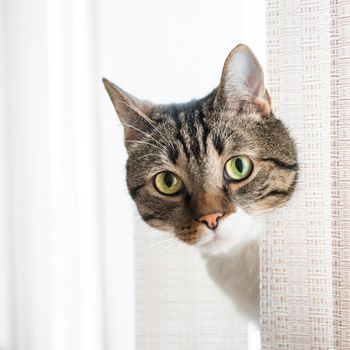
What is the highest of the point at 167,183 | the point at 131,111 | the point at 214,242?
the point at 131,111

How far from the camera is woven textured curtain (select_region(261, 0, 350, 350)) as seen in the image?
0.76m

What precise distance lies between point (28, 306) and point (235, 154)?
0.61 m

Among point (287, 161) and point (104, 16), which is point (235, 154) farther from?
point (104, 16)

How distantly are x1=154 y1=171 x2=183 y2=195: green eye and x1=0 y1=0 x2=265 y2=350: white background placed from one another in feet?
0.53

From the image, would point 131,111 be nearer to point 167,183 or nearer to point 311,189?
point 167,183

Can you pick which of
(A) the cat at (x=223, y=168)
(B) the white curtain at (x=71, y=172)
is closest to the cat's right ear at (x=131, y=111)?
(A) the cat at (x=223, y=168)

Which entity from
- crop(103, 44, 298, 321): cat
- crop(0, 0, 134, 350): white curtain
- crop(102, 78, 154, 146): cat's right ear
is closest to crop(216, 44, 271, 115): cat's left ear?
crop(103, 44, 298, 321): cat

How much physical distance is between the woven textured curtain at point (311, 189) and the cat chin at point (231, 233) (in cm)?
5

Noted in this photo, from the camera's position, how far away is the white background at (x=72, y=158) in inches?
42.4

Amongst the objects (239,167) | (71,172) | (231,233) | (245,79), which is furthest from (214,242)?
(71,172)

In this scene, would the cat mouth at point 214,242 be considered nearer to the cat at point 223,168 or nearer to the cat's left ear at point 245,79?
the cat at point 223,168

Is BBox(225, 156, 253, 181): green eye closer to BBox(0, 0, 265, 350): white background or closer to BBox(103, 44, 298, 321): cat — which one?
BBox(103, 44, 298, 321): cat

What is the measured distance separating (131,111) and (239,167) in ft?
0.75

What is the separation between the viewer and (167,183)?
2.99 feet
